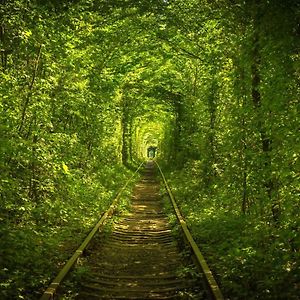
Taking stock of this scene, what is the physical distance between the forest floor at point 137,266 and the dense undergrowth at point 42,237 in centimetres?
57

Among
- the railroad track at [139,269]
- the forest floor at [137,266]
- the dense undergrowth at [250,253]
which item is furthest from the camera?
the forest floor at [137,266]

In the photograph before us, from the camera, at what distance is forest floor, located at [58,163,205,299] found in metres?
6.22

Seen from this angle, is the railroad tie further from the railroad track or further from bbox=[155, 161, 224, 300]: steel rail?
bbox=[155, 161, 224, 300]: steel rail

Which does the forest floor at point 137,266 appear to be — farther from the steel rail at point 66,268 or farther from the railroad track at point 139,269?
the steel rail at point 66,268

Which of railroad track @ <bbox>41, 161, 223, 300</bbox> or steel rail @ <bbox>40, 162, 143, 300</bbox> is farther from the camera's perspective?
railroad track @ <bbox>41, 161, 223, 300</bbox>

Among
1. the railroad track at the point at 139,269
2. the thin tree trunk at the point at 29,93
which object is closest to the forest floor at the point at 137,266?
the railroad track at the point at 139,269

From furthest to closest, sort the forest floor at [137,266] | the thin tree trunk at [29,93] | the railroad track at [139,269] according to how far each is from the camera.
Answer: the thin tree trunk at [29,93] → the forest floor at [137,266] → the railroad track at [139,269]

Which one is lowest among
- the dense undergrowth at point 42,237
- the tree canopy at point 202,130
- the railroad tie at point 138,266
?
the railroad tie at point 138,266

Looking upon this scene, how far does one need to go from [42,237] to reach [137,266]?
2304 mm

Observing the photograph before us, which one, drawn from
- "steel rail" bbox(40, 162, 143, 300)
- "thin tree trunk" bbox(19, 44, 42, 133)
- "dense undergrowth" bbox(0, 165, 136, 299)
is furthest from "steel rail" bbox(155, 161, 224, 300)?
"thin tree trunk" bbox(19, 44, 42, 133)

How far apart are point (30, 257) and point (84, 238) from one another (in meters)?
2.37

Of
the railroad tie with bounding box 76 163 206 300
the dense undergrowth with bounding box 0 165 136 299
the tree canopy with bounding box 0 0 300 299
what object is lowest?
the railroad tie with bounding box 76 163 206 300

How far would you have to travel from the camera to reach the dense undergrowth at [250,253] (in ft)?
18.7

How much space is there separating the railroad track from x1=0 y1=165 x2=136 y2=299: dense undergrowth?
15.6 inches
